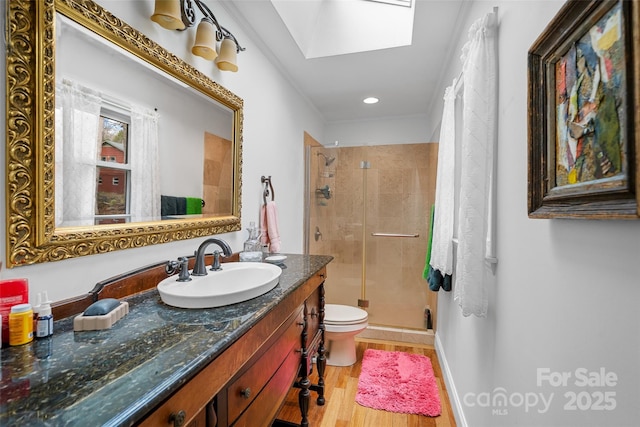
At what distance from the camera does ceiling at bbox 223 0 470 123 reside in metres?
1.71

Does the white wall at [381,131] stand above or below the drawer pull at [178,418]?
above

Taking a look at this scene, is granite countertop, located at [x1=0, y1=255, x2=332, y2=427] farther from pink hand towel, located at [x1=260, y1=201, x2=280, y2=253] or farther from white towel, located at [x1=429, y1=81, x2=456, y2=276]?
white towel, located at [x1=429, y1=81, x2=456, y2=276]

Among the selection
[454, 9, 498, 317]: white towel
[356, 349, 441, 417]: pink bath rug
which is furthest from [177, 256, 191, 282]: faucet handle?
[356, 349, 441, 417]: pink bath rug

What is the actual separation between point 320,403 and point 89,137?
1.89 m

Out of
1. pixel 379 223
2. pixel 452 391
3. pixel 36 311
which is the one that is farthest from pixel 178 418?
pixel 379 223

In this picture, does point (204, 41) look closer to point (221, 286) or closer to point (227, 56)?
point (227, 56)

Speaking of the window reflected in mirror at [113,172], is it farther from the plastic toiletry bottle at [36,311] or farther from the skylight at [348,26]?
the skylight at [348,26]

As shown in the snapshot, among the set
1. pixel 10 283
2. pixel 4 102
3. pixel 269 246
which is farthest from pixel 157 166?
pixel 269 246

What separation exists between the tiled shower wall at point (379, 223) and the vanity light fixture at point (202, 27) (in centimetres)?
165

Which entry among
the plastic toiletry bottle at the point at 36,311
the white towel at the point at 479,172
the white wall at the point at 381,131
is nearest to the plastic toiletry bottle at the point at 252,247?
the plastic toiletry bottle at the point at 36,311

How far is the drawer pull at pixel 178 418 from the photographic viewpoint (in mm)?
609

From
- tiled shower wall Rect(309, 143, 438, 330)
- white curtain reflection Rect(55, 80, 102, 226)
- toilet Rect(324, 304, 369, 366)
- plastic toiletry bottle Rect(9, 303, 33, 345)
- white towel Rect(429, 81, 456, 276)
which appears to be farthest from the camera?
tiled shower wall Rect(309, 143, 438, 330)

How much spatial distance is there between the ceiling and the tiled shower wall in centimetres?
46

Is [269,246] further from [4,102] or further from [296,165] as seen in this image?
[4,102]
